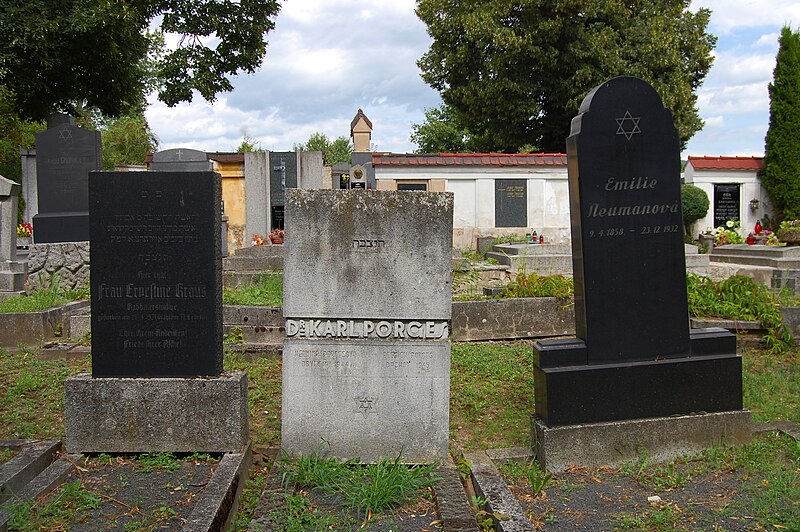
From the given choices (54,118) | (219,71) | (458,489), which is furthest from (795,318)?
(219,71)

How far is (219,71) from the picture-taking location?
17688 millimetres

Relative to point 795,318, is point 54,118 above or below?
above

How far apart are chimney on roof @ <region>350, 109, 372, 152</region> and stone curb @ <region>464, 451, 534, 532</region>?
56.5ft

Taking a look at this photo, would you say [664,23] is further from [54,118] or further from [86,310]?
[86,310]

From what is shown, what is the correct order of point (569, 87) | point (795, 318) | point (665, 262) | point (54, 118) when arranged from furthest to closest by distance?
point (569, 87), point (54, 118), point (795, 318), point (665, 262)

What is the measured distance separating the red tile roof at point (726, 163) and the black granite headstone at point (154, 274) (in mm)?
20469

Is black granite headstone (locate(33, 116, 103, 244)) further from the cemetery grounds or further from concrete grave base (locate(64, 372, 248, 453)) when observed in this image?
concrete grave base (locate(64, 372, 248, 453))

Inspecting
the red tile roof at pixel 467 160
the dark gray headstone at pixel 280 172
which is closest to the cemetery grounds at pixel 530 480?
the dark gray headstone at pixel 280 172

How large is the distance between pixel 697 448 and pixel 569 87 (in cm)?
1991

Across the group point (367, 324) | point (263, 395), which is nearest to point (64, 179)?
point (263, 395)

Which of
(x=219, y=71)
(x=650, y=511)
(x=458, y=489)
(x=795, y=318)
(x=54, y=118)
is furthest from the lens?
(x=219, y=71)

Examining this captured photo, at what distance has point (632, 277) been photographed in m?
4.12

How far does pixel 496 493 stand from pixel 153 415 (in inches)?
81.7

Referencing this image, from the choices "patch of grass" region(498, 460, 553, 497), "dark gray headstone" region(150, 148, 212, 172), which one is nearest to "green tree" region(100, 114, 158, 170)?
"dark gray headstone" region(150, 148, 212, 172)
